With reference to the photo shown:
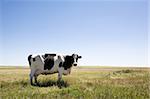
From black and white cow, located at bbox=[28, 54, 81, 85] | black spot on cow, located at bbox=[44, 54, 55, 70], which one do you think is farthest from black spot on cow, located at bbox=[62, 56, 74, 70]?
black spot on cow, located at bbox=[44, 54, 55, 70]

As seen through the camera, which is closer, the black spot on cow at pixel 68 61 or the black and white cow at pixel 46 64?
the black and white cow at pixel 46 64

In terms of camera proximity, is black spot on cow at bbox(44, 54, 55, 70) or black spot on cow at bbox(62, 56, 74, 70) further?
black spot on cow at bbox(62, 56, 74, 70)

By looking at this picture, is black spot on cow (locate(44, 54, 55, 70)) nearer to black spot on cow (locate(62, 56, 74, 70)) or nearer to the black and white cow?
the black and white cow

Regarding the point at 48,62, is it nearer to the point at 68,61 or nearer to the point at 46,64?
the point at 46,64

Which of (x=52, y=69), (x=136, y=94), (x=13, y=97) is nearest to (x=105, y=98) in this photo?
(x=136, y=94)

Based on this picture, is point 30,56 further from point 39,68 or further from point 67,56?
point 67,56

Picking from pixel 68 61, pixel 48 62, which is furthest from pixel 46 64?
pixel 68 61

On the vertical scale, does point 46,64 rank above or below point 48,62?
below

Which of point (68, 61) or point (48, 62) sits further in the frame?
point (68, 61)

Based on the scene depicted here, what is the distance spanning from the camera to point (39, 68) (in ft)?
68.1

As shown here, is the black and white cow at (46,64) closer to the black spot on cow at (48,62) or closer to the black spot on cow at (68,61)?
the black spot on cow at (48,62)

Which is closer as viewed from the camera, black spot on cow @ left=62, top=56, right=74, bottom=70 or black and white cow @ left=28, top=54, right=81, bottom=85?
black and white cow @ left=28, top=54, right=81, bottom=85

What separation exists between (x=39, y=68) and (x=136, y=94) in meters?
8.78

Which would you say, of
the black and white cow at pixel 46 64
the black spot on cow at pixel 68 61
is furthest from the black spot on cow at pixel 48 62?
the black spot on cow at pixel 68 61
